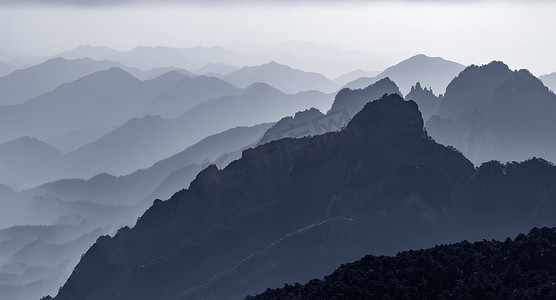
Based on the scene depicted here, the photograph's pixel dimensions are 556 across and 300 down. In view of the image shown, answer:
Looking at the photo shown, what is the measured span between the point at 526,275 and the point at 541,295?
1158 centimetres

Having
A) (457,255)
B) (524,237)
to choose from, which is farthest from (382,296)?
(524,237)

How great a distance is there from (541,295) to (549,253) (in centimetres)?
1955

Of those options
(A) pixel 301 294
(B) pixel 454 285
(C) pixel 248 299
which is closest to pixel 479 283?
(B) pixel 454 285

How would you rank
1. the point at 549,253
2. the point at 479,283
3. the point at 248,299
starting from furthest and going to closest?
the point at 248,299 → the point at 549,253 → the point at 479,283

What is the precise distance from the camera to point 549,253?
141 m

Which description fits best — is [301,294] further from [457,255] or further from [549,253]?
[549,253]

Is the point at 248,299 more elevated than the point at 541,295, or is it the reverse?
the point at 248,299

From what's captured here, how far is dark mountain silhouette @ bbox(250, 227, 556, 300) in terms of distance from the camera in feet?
435

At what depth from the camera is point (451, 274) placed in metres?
139

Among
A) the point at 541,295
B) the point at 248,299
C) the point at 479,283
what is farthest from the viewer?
the point at 248,299

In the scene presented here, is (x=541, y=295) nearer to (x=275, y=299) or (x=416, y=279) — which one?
(x=416, y=279)

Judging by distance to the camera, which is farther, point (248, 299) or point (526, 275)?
point (248, 299)

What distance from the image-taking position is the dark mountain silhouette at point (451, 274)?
132 m

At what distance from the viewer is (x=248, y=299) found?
509 ft
